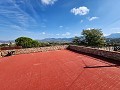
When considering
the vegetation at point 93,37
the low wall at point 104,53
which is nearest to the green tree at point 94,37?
the vegetation at point 93,37

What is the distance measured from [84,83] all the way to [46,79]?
2.11 meters

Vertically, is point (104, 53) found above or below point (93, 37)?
below

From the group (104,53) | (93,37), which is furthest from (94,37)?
(104,53)

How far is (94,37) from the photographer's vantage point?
1415 inches

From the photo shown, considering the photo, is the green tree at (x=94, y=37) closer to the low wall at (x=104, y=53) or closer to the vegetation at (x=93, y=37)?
the vegetation at (x=93, y=37)

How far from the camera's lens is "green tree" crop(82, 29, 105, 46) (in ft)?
116

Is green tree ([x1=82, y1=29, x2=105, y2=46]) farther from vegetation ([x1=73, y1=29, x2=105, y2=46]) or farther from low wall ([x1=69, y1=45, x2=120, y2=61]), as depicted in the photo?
low wall ([x1=69, y1=45, x2=120, y2=61])

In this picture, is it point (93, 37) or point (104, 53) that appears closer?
point (104, 53)

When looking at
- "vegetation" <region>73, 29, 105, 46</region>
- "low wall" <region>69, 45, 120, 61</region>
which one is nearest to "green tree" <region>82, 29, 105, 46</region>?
"vegetation" <region>73, 29, 105, 46</region>

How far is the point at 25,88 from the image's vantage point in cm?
616

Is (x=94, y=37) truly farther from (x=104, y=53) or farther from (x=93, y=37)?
(x=104, y=53)

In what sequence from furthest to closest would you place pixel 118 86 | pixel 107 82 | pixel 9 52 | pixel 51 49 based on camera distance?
1. pixel 51 49
2. pixel 9 52
3. pixel 107 82
4. pixel 118 86

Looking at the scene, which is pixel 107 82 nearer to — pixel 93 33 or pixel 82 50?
pixel 82 50

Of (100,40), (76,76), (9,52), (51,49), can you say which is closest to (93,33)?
(100,40)
